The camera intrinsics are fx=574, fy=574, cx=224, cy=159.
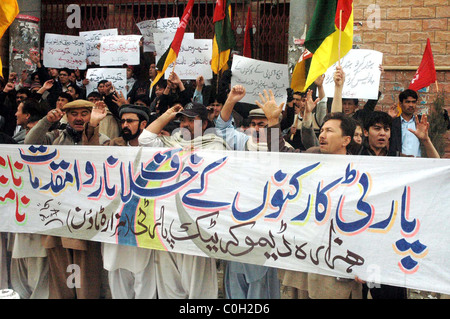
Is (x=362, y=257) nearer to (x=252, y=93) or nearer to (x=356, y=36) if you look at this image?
(x=252, y=93)

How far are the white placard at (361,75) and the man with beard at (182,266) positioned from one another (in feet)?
6.83

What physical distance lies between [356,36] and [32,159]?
5113 millimetres

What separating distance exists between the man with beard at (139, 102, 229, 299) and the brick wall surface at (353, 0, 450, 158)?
4325mm

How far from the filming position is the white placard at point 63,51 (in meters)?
8.43

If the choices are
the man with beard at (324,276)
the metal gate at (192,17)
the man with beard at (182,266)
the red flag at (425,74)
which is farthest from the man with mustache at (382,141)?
the metal gate at (192,17)

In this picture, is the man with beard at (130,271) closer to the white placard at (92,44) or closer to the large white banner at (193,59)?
the large white banner at (193,59)

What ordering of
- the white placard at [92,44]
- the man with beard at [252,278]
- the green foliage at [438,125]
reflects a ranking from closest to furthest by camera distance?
1. the man with beard at [252,278]
2. the green foliage at [438,125]
3. the white placard at [92,44]

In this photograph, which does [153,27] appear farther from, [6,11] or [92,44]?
[6,11]

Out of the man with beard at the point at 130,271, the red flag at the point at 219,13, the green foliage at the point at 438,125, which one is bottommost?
the man with beard at the point at 130,271

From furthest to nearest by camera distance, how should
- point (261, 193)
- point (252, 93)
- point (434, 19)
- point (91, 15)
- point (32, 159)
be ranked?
point (91, 15) < point (434, 19) < point (252, 93) < point (32, 159) < point (261, 193)

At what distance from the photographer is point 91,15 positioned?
9727 mm

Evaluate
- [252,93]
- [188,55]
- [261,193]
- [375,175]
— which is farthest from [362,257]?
[188,55]

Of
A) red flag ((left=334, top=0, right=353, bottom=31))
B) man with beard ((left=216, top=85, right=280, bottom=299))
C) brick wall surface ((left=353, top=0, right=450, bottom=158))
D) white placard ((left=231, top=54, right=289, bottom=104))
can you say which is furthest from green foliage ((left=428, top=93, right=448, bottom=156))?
man with beard ((left=216, top=85, right=280, bottom=299))

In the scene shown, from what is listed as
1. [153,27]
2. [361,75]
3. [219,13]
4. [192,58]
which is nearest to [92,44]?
[153,27]
